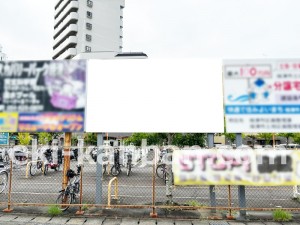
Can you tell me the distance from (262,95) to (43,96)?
266 inches

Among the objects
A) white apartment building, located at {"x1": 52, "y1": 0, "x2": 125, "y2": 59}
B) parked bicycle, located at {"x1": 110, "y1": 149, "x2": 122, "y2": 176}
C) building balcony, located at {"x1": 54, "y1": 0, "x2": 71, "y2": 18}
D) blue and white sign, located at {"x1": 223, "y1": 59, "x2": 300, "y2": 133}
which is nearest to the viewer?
blue and white sign, located at {"x1": 223, "y1": 59, "x2": 300, "y2": 133}

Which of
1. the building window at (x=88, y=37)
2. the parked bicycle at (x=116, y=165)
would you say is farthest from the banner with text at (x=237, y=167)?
the building window at (x=88, y=37)

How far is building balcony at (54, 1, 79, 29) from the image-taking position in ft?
228

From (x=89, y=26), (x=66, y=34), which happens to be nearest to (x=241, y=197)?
(x=89, y=26)

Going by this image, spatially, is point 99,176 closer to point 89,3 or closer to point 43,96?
point 43,96

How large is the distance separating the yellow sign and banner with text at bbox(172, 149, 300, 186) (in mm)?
5150

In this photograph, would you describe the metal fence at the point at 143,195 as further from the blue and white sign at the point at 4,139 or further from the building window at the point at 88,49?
the building window at the point at 88,49

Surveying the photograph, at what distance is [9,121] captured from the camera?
355 inches

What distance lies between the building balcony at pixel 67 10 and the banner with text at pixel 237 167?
6987 centimetres

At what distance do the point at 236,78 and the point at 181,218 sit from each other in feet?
14.5

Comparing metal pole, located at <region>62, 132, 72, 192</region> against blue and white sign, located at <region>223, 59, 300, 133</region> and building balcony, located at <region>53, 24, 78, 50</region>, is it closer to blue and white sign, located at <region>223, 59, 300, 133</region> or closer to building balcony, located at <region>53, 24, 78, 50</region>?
blue and white sign, located at <region>223, 59, 300, 133</region>

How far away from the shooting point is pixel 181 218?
8.10 m

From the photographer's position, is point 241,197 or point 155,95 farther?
point 155,95

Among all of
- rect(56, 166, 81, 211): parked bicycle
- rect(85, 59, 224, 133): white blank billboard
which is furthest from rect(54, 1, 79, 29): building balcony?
rect(56, 166, 81, 211): parked bicycle
